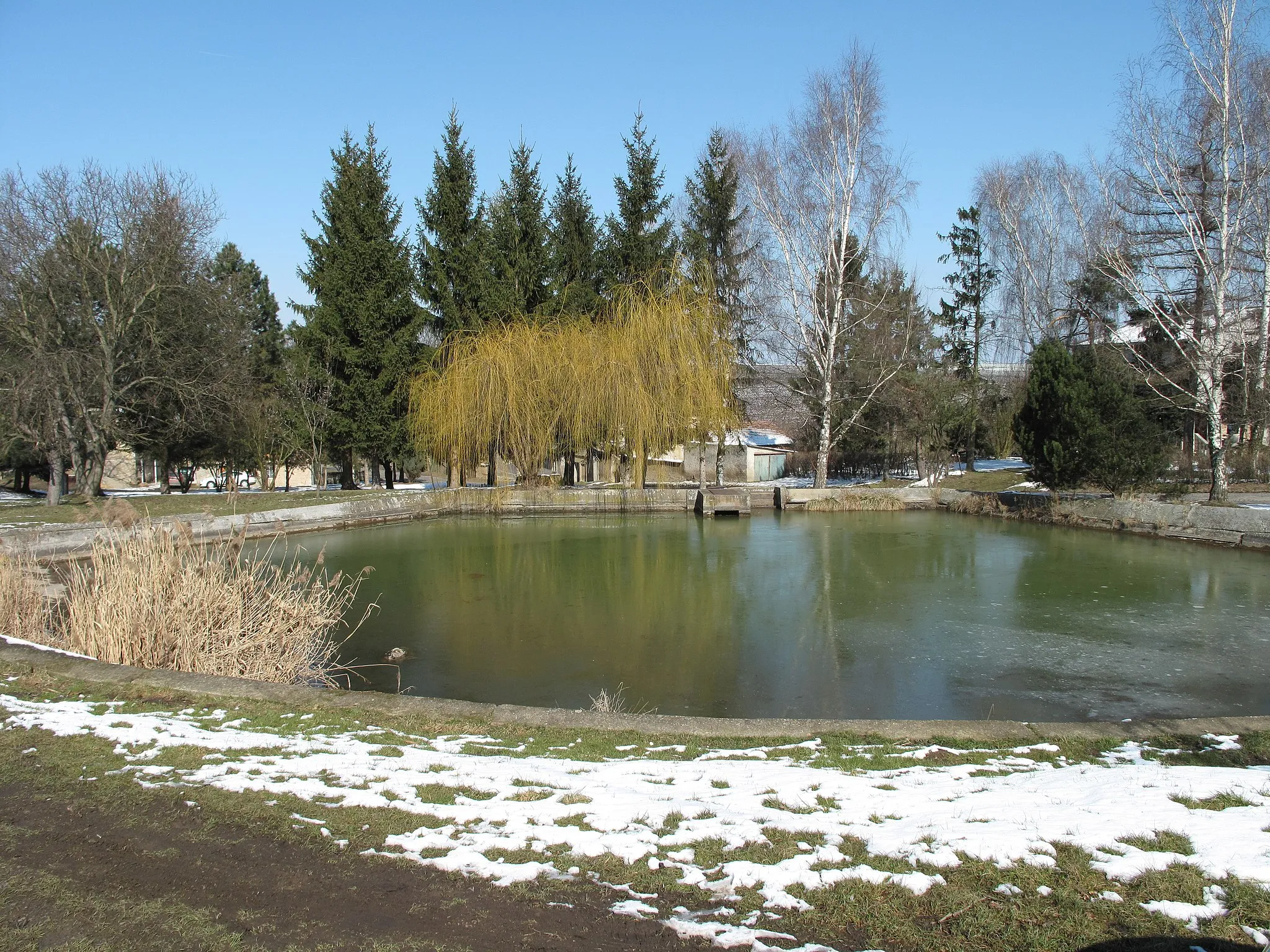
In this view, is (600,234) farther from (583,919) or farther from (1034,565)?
(583,919)

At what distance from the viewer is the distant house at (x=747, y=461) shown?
135 feet

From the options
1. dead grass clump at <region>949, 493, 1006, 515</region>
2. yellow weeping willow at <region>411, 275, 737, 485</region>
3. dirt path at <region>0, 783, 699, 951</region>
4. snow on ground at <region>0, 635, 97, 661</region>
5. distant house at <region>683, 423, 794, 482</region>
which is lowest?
dirt path at <region>0, 783, 699, 951</region>

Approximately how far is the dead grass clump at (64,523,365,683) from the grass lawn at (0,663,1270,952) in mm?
2512

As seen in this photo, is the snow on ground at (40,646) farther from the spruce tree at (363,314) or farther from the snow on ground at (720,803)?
the spruce tree at (363,314)

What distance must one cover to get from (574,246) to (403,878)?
32386 mm

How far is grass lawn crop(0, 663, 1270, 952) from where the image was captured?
2.80 meters

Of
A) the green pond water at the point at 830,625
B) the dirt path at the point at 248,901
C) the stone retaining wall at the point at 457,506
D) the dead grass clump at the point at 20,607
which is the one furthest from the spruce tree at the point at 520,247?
the dirt path at the point at 248,901

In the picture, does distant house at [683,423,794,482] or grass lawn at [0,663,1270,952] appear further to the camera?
distant house at [683,423,794,482]

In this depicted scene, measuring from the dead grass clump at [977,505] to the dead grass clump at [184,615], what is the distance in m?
21.8

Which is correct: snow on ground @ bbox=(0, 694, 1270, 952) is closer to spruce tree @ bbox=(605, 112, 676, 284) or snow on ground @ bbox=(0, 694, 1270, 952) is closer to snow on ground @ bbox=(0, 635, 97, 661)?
snow on ground @ bbox=(0, 635, 97, 661)

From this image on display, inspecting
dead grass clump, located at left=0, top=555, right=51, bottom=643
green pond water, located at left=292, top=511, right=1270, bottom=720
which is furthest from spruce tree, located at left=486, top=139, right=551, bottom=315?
dead grass clump, located at left=0, top=555, right=51, bottom=643

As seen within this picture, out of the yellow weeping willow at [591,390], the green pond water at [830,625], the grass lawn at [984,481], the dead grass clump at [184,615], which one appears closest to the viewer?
the dead grass clump at [184,615]

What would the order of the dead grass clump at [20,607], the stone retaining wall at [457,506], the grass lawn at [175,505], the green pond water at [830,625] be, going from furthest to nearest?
1. the stone retaining wall at [457,506]
2. the grass lawn at [175,505]
3. the green pond water at [830,625]
4. the dead grass clump at [20,607]

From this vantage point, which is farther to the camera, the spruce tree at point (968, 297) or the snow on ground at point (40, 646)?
the spruce tree at point (968, 297)
